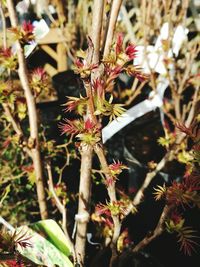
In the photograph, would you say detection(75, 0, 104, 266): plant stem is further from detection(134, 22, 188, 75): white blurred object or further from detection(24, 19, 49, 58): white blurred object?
detection(134, 22, 188, 75): white blurred object

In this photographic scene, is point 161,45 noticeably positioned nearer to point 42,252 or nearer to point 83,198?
point 83,198

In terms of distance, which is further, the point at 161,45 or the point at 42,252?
the point at 161,45

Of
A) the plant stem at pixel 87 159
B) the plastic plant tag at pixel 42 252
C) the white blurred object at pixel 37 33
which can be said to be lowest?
the plastic plant tag at pixel 42 252

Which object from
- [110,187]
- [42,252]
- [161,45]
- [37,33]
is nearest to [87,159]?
[110,187]

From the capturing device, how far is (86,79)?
710mm

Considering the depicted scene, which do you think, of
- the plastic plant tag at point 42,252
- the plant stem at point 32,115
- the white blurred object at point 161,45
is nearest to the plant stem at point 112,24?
the plant stem at point 32,115

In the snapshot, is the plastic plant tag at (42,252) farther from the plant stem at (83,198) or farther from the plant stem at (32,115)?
the plant stem at (32,115)

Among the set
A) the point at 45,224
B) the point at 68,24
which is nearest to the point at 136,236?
the point at 45,224

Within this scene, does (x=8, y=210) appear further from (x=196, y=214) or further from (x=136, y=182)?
(x=196, y=214)

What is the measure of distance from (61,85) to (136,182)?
109 centimetres

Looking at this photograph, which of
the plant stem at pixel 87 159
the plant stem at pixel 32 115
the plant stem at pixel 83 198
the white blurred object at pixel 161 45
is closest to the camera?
the plant stem at pixel 87 159

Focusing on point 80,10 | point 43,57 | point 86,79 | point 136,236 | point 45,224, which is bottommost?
point 136,236

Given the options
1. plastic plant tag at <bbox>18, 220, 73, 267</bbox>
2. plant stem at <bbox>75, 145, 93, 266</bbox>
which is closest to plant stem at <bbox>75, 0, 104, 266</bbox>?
plant stem at <bbox>75, 145, 93, 266</bbox>

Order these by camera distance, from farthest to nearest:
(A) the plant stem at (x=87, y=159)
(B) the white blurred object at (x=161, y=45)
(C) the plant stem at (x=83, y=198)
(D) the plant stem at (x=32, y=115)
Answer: (B) the white blurred object at (x=161, y=45) → (D) the plant stem at (x=32, y=115) → (C) the plant stem at (x=83, y=198) → (A) the plant stem at (x=87, y=159)
